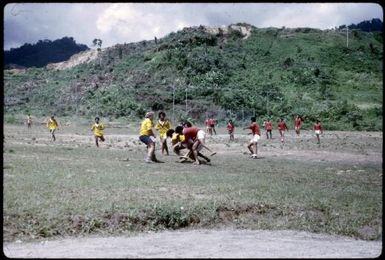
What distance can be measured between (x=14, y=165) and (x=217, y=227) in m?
6.37

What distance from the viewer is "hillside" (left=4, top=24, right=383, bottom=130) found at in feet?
192

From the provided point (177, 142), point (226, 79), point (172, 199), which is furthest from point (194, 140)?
point (226, 79)

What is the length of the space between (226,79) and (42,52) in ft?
307

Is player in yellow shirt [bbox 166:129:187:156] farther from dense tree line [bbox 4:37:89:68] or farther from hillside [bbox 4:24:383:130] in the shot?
dense tree line [bbox 4:37:89:68]

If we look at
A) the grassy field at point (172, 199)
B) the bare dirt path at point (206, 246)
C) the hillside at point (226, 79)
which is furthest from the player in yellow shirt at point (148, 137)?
the hillside at point (226, 79)

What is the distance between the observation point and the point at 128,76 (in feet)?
232

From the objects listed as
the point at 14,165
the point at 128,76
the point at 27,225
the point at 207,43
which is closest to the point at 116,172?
the point at 14,165

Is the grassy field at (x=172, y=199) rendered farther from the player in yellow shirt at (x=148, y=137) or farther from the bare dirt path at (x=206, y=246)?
the player in yellow shirt at (x=148, y=137)

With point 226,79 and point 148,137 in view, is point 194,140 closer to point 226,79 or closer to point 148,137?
point 148,137

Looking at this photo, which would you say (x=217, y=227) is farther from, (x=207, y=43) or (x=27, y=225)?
(x=207, y=43)

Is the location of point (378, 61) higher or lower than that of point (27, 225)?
higher

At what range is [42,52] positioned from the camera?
146500 millimetres

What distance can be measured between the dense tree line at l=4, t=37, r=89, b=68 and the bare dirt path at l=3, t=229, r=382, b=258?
13672 centimetres

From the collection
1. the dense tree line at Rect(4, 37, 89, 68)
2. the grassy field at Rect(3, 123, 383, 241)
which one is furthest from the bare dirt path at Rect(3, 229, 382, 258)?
the dense tree line at Rect(4, 37, 89, 68)
